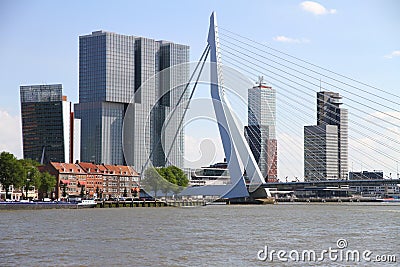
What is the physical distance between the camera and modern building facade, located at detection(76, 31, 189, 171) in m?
135

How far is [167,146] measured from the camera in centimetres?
13538

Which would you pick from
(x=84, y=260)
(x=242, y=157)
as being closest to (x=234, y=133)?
(x=242, y=157)

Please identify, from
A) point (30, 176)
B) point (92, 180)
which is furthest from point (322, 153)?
point (30, 176)

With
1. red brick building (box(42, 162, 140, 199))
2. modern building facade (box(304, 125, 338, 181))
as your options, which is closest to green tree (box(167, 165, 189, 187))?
red brick building (box(42, 162, 140, 199))

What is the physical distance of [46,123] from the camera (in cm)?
12675

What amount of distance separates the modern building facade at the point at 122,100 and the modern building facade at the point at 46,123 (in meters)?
7.33

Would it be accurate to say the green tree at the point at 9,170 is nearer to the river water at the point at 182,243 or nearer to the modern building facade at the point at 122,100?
the river water at the point at 182,243

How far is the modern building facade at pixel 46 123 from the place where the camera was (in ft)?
416

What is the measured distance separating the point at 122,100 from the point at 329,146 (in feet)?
202

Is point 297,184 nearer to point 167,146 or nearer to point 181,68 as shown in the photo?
point 167,146

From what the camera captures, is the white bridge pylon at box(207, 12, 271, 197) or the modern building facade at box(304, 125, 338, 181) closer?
the white bridge pylon at box(207, 12, 271, 197)

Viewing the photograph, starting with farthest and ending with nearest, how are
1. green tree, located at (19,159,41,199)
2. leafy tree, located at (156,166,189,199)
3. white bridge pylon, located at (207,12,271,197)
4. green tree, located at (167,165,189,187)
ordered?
green tree, located at (167,165,189,187), leafy tree, located at (156,166,189,199), green tree, located at (19,159,41,199), white bridge pylon, located at (207,12,271,197)

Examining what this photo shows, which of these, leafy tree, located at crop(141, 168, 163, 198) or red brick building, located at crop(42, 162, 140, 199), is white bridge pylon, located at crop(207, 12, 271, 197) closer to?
leafy tree, located at crop(141, 168, 163, 198)

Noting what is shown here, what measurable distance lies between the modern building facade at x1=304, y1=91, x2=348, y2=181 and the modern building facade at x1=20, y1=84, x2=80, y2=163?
5669cm
